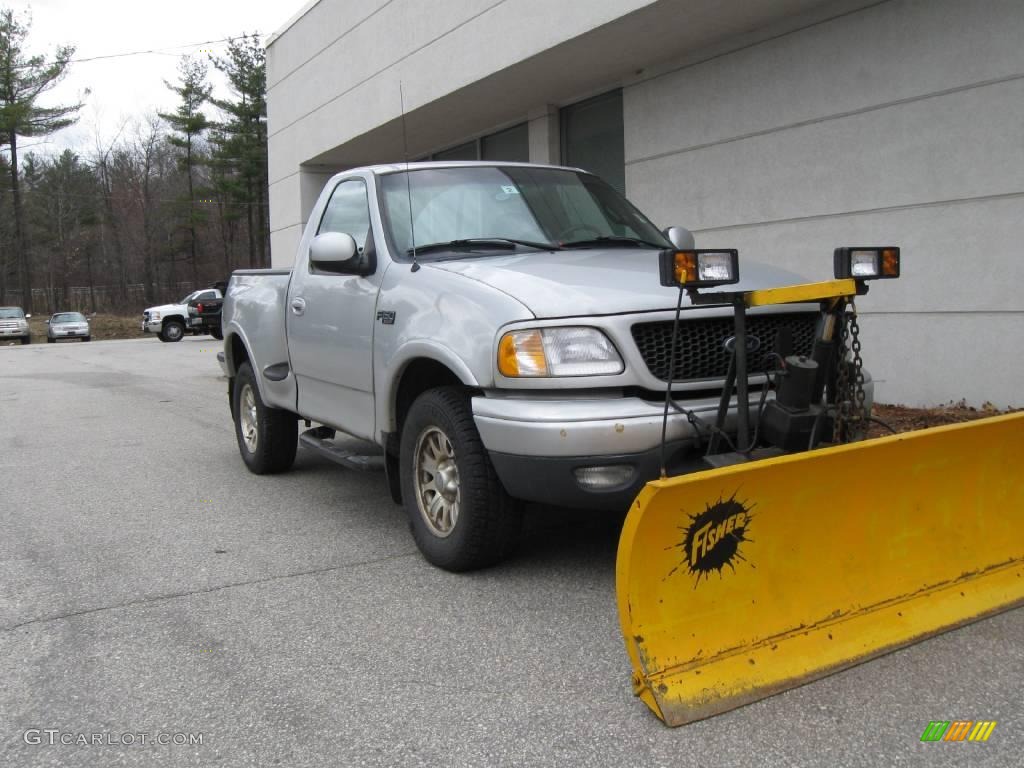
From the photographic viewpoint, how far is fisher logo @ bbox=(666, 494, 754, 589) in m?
3.20

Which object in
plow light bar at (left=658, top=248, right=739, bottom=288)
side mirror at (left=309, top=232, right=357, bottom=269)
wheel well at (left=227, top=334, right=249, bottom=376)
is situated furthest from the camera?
wheel well at (left=227, top=334, right=249, bottom=376)

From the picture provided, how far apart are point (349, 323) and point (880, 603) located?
309 cm

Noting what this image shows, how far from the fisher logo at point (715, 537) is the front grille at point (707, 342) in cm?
93

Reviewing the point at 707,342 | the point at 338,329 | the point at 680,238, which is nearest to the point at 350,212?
the point at 338,329

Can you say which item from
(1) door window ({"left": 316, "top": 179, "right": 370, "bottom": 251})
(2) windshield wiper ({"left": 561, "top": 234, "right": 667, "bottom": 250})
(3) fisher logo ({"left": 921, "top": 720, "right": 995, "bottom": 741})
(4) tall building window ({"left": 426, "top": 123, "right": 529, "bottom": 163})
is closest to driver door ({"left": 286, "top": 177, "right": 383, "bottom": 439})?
(1) door window ({"left": 316, "top": 179, "right": 370, "bottom": 251})

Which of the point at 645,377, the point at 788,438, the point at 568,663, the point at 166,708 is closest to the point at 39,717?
the point at 166,708

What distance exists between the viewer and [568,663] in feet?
11.7

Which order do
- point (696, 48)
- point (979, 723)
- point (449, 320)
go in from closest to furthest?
point (979, 723)
point (449, 320)
point (696, 48)

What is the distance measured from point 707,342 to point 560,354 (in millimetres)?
735

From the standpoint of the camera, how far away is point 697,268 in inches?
139

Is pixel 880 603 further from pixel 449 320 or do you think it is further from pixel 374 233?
pixel 374 233

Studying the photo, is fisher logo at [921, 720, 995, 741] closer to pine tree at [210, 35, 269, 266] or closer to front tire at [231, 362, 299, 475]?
front tire at [231, 362, 299, 475]

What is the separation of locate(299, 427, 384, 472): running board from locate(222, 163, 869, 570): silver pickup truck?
0.30 ft

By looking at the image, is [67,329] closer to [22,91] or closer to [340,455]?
[22,91]
